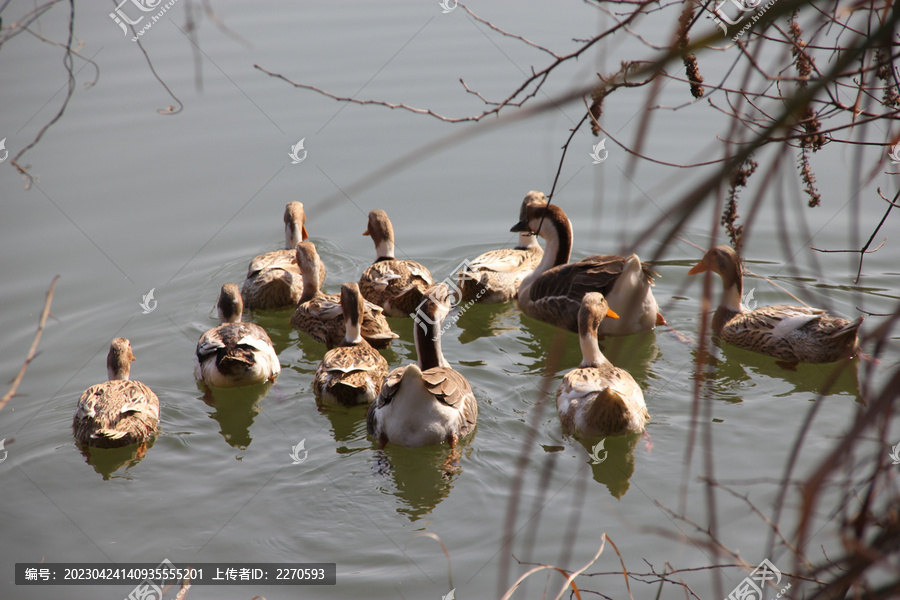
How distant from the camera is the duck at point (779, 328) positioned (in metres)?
6.82

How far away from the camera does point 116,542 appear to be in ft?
17.6

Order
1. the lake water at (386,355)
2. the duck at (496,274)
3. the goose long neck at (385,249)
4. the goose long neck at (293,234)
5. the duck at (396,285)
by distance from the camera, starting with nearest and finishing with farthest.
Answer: the lake water at (386,355) → the duck at (396,285) → the duck at (496,274) → the goose long neck at (385,249) → the goose long neck at (293,234)

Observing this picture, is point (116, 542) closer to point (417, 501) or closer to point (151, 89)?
point (417, 501)

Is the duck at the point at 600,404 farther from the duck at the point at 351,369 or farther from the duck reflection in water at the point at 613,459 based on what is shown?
the duck at the point at 351,369

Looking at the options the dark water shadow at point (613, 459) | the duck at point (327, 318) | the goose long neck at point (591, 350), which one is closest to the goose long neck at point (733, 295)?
the goose long neck at point (591, 350)

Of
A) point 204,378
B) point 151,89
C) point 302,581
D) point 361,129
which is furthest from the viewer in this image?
point 151,89

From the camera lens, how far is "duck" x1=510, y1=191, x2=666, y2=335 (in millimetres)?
7613

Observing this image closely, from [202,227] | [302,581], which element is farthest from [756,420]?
[202,227]

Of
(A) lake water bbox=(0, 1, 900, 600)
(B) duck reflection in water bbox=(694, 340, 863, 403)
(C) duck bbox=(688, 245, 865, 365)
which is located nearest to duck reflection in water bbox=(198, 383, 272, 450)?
(A) lake water bbox=(0, 1, 900, 600)

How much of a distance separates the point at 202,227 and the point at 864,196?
323 inches

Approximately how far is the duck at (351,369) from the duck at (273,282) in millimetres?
1360

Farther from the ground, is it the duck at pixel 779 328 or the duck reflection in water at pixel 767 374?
the duck at pixel 779 328

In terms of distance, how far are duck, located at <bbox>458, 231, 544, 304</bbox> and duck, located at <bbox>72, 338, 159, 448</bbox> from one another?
3.44 metres

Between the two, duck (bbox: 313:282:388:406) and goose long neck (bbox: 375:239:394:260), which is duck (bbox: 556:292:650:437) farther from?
goose long neck (bbox: 375:239:394:260)
